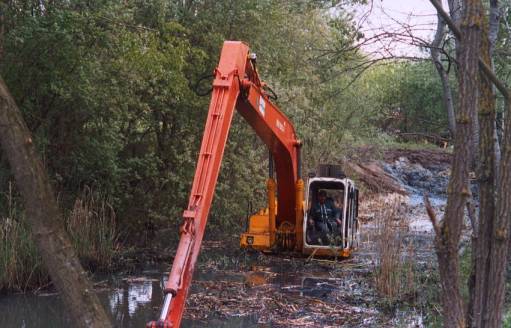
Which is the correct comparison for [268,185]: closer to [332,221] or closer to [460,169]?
[332,221]

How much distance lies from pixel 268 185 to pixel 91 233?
125 inches

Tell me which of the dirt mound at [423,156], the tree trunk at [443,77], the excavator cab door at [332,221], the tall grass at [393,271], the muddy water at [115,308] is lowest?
the muddy water at [115,308]

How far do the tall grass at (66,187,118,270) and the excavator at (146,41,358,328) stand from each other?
2.66 meters

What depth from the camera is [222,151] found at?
7.49 meters

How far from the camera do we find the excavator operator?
41.8 feet

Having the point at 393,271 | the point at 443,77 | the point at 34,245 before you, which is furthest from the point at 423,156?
the point at 443,77

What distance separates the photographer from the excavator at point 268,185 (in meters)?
6.29

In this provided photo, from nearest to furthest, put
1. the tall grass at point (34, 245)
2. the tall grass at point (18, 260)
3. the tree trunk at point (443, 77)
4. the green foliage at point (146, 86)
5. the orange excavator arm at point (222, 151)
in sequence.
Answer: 1. the orange excavator arm at point (222, 151)
2. the tree trunk at point (443, 77)
3. the tall grass at point (18, 260)
4. the tall grass at point (34, 245)
5. the green foliage at point (146, 86)

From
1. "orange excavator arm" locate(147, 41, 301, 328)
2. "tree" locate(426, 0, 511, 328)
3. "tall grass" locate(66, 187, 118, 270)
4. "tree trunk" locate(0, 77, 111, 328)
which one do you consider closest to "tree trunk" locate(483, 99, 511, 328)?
"tree" locate(426, 0, 511, 328)

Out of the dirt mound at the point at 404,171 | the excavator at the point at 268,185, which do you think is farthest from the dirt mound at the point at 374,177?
the excavator at the point at 268,185

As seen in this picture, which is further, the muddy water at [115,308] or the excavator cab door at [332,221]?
A: the excavator cab door at [332,221]

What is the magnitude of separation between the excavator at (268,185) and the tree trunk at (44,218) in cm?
148

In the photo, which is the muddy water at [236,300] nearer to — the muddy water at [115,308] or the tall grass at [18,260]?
the muddy water at [115,308]

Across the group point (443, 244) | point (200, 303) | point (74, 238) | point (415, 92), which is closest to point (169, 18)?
point (74, 238)
